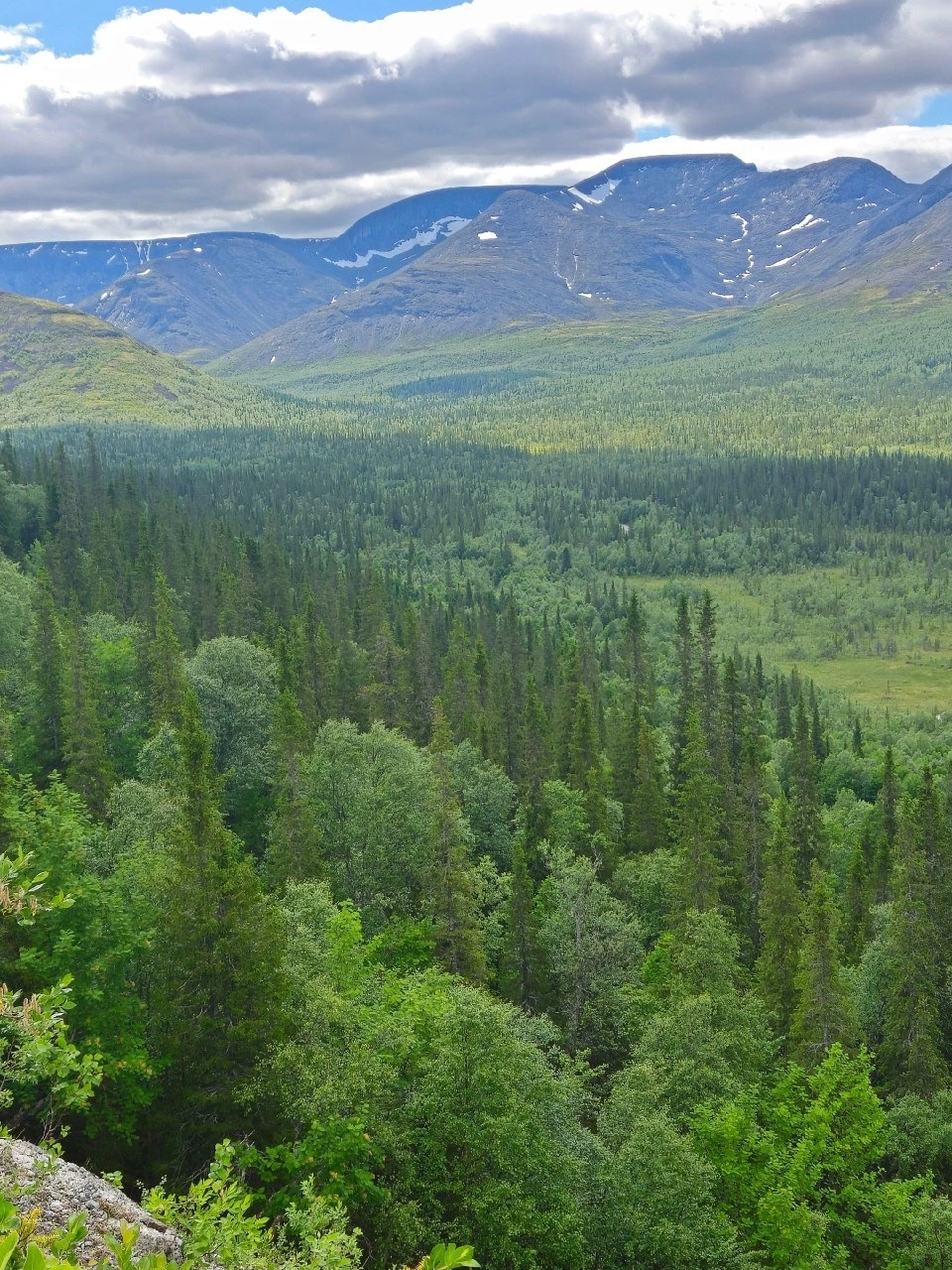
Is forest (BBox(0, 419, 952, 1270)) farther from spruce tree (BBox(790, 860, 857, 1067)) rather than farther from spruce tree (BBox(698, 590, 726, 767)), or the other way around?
spruce tree (BBox(698, 590, 726, 767))

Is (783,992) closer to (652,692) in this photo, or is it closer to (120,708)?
(120,708)

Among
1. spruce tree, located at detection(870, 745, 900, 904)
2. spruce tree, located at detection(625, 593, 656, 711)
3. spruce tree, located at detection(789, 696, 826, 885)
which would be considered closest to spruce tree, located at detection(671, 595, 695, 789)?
spruce tree, located at detection(789, 696, 826, 885)

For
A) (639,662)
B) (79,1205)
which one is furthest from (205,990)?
(639,662)

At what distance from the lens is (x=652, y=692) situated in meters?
122

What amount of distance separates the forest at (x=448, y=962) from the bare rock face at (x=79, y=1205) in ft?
2.25

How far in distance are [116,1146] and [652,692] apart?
9601 cm

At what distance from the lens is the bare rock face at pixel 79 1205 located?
585 inches

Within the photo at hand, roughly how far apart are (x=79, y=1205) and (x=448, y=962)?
37.5 m

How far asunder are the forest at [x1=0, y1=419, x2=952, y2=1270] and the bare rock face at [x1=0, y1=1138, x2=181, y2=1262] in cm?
69

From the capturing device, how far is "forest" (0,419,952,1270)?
3067 centimetres

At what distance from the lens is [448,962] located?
5238 centimetres

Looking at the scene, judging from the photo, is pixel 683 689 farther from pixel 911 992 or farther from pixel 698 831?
pixel 911 992

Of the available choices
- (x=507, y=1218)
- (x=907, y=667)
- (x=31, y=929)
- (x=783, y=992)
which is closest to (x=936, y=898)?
(x=783, y=992)

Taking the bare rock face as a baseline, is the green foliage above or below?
below
